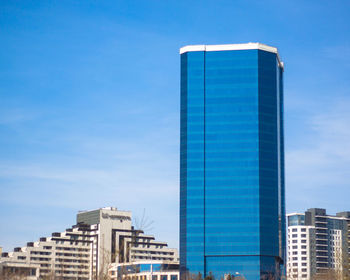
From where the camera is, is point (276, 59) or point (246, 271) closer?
point (246, 271)

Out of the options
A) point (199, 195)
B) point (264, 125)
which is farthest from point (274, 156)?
point (199, 195)

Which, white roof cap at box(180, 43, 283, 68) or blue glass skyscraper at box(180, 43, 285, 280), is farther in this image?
white roof cap at box(180, 43, 283, 68)

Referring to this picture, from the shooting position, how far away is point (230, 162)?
171750 mm

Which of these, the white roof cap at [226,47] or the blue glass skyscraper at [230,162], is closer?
the blue glass skyscraper at [230,162]

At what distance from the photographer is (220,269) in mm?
166250

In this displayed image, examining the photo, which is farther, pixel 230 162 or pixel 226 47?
pixel 226 47

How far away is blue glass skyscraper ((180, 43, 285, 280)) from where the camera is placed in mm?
167625

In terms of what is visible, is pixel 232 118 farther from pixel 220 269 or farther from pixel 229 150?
pixel 220 269

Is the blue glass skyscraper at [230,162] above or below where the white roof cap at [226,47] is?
below

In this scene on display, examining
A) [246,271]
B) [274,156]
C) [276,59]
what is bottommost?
[246,271]

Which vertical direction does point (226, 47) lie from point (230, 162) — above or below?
above

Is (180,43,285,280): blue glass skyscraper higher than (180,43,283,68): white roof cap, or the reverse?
(180,43,283,68): white roof cap

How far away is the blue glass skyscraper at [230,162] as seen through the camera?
6599 inches

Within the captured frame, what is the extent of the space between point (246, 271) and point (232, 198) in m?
15.9
